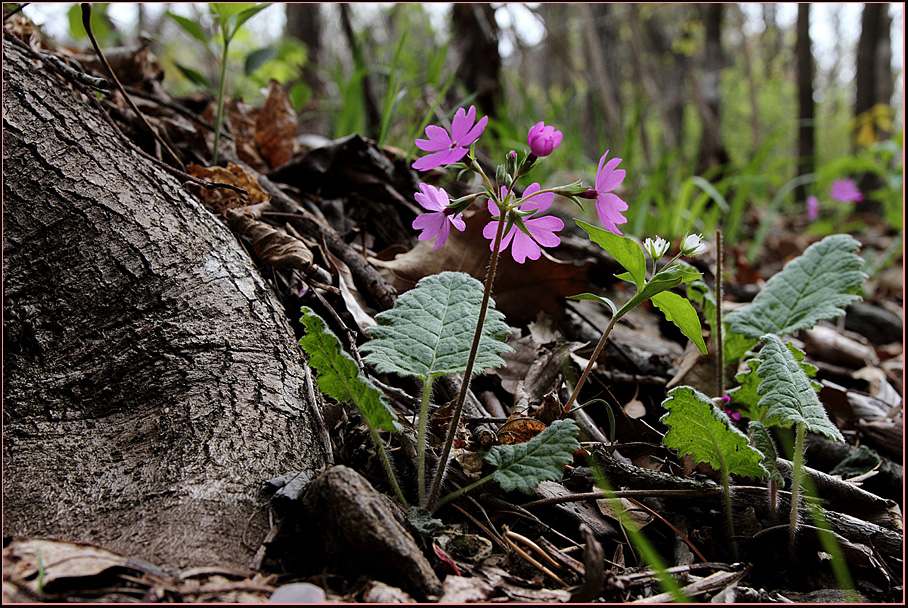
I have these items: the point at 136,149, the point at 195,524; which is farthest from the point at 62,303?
the point at 195,524

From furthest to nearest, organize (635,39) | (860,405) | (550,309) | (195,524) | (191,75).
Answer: (635,39) < (191,75) < (860,405) < (550,309) < (195,524)

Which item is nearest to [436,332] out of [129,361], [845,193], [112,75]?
[129,361]

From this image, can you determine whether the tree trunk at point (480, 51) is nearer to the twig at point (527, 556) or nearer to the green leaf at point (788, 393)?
the green leaf at point (788, 393)

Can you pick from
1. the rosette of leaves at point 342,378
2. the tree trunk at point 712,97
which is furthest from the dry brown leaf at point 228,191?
the tree trunk at point 712,97

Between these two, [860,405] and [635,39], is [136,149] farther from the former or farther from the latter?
[635,39]

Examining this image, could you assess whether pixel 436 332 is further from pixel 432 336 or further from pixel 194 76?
pixel 194 76

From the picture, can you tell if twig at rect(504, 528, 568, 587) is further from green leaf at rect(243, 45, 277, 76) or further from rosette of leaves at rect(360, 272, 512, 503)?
green leaf at rect(243, 45, 277, 76)

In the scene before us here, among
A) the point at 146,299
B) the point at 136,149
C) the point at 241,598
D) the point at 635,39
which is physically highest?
the point at 635,39

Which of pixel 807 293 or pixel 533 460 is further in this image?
pixel 807 293
